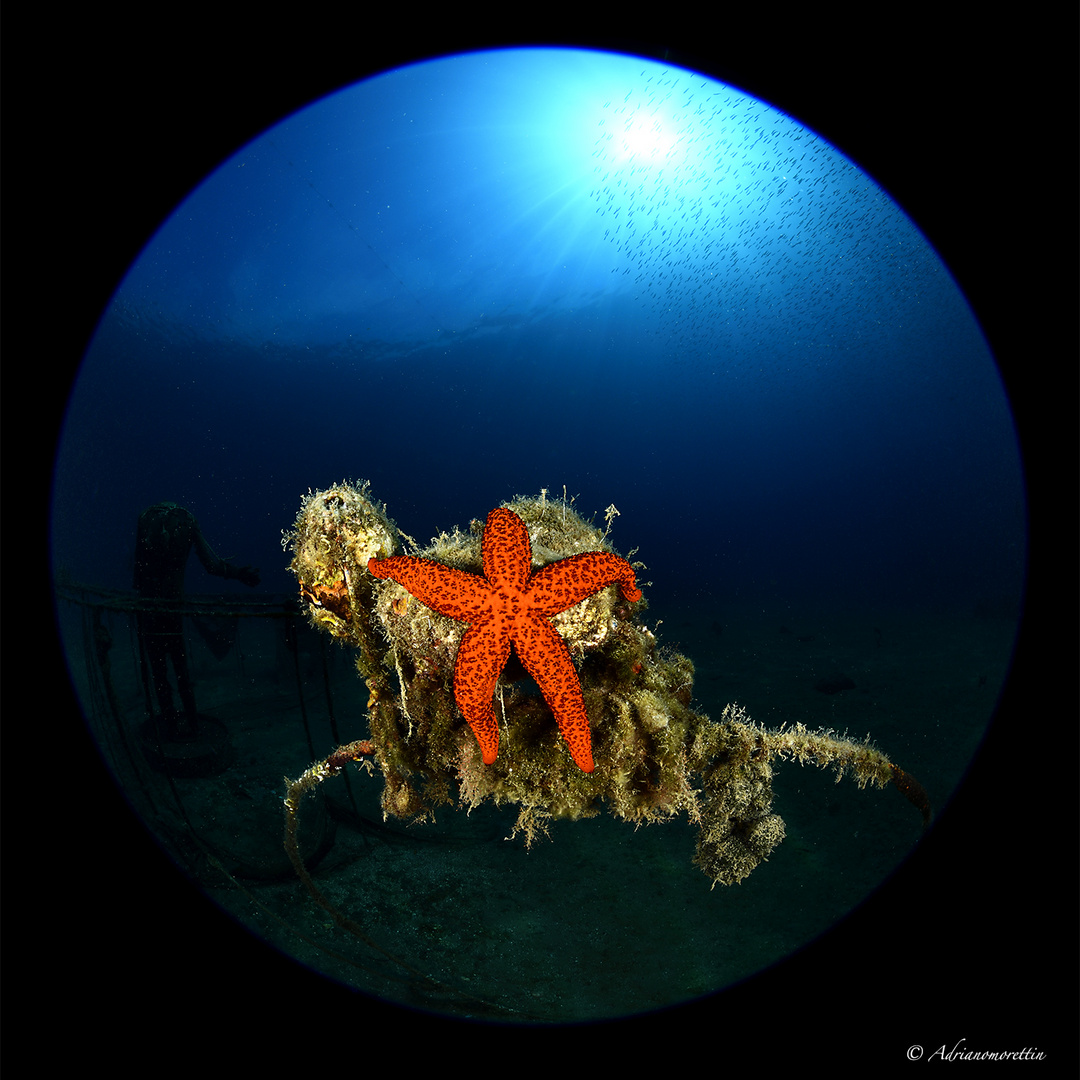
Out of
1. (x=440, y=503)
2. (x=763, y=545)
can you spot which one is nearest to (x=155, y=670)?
(x=440, y=503)

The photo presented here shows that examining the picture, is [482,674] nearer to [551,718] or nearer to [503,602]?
[503,602]

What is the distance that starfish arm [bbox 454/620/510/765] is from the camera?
2.38m

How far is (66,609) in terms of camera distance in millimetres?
5383

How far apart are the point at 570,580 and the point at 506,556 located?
37cm

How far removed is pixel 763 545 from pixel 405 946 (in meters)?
77.0

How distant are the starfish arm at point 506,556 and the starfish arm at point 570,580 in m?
0.08

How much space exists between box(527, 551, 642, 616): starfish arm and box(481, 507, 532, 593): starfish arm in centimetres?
8

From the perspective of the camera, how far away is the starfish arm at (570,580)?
237 cm

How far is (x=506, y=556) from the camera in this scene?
239 centimetres

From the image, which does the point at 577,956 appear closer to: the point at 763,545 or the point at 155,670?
the point at 155,670

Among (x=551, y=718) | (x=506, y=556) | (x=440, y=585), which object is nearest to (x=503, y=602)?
(x=506, y=556)

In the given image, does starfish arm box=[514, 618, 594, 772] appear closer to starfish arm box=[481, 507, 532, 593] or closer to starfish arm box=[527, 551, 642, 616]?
starfish arm box=[527, 551, 642, 616]

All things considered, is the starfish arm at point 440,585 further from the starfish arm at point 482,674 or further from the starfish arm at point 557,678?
the starfish arm at point 557,678

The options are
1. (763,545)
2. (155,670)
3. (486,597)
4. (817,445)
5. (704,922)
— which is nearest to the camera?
(486,597)
